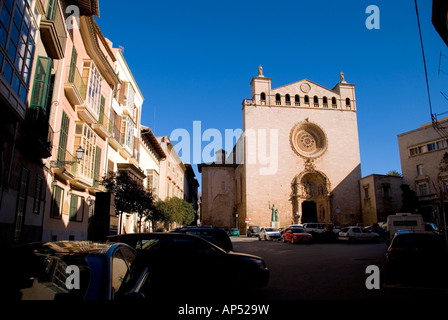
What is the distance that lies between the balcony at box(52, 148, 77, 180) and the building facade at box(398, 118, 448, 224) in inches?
1497

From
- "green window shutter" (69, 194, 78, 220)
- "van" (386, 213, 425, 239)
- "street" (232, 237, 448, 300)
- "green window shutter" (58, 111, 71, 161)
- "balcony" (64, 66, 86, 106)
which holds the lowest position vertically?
"street" (232, 237, 448, 300)

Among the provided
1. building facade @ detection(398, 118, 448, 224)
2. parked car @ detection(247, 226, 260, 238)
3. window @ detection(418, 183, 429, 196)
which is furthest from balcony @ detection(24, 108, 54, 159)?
window @ detection(418, 183, 429, 196)

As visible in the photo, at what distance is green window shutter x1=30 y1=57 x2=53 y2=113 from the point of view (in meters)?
11.5

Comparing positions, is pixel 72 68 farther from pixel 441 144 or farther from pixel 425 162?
pixel 425 162

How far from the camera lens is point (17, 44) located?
888 centimetres

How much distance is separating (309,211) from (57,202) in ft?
132

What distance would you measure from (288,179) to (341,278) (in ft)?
125

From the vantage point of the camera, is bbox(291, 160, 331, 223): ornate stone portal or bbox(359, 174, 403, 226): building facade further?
bbox(291, 160, 331, 223): ornate stone portal

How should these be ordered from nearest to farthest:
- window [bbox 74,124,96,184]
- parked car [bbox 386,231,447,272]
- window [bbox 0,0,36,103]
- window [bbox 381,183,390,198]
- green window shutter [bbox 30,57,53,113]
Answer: window [bbox 0,0,36,103] < parked car [bbox 386,231,447,272] < green window shutter [bbox 30,57,53,113] < window [bbox 74,124,96,184] < window [bbox 381,183,390,198]

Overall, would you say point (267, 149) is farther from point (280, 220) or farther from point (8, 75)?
point (8, 75)

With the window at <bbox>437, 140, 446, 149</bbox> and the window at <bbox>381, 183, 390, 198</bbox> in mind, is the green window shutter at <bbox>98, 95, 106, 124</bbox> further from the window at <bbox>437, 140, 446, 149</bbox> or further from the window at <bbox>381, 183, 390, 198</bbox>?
the window at <bbox>437, 140, 446, 149</bbox>

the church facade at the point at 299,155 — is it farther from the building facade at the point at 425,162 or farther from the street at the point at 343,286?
the street at the point at 343,286
